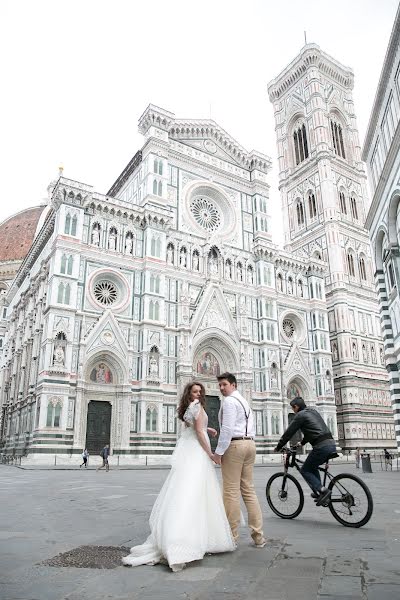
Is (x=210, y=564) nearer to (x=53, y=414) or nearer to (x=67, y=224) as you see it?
(x=53, y=414)

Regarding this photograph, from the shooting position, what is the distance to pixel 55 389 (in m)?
26.6

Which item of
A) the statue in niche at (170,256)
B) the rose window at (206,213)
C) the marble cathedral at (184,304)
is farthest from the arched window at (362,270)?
the statue in niche at (170,256)

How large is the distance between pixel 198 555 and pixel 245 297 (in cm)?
3301

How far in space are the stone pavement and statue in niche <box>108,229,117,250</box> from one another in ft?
84.1

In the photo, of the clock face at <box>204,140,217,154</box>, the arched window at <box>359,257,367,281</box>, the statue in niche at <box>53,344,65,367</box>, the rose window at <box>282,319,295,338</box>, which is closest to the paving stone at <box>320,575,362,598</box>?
the statue in niche at <box>53,344,65,367</box>

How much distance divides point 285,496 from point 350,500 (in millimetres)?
1078

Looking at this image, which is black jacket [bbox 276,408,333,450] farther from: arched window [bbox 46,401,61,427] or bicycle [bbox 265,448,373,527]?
arched window [bbox 46,401,61,427]

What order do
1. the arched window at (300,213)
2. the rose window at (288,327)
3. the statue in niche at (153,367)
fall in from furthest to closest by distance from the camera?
the arched window at (300,213) → the rose window at (288,327) → the statue in niche at (153,367)

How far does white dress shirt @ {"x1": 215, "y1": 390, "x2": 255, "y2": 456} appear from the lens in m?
5.31

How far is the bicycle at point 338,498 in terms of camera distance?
620 centimetres

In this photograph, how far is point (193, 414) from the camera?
514 cm

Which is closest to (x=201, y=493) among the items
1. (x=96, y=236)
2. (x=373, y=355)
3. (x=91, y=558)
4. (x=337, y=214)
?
(x=91, y=558)

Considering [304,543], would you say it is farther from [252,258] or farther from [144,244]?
[252,258]

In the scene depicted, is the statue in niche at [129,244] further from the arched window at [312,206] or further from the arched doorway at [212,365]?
the arched window at [312,206]
